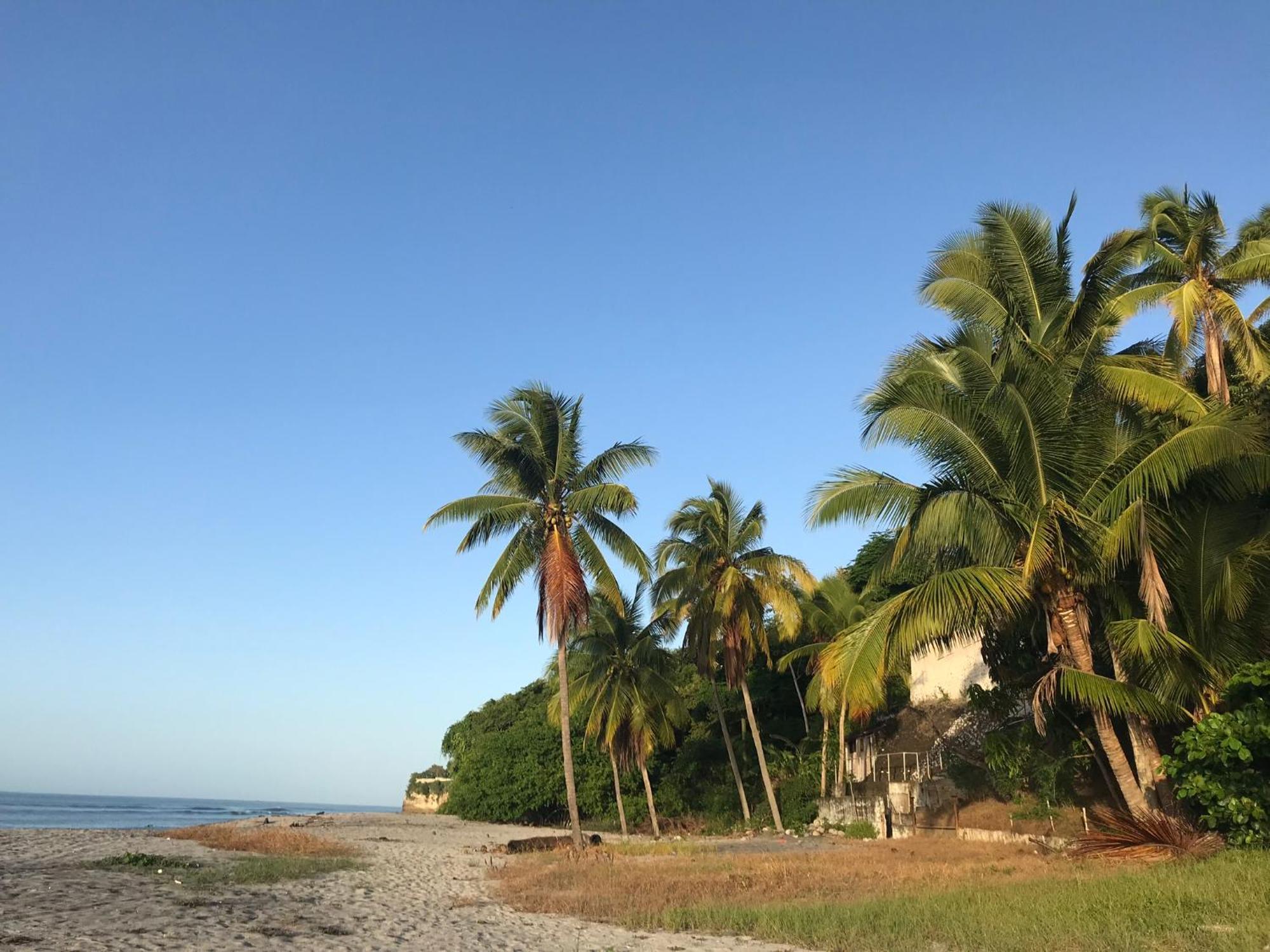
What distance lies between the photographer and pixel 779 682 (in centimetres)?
3872

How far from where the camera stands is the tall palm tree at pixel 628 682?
30.8 m

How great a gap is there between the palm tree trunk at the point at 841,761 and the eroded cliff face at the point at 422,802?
135 feet

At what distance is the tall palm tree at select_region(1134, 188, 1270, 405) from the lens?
15.7 metres

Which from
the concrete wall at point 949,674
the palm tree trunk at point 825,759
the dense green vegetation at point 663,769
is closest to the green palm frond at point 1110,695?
the concrete wall at point 949,674

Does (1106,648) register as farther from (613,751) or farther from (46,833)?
(46,833)

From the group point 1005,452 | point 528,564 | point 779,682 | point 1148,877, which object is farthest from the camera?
point 779,682

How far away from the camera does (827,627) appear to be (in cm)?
3372

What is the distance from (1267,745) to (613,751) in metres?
23.9

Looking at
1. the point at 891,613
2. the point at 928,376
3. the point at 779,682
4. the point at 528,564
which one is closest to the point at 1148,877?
the point at 891,613

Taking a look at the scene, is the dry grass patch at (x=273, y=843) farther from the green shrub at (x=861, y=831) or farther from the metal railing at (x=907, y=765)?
the metal railing at (x=907, y=765)

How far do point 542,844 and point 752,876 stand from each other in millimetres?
12651

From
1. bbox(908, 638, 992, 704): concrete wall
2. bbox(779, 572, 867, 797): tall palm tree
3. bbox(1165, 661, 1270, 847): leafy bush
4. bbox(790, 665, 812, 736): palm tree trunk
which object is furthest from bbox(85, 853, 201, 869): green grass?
bbox(790, 665, 812, 736): palm tree trunk

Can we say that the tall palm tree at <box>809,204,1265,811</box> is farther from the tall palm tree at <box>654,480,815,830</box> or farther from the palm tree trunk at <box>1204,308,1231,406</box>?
the tall palm tree at <box>654,480,815,830</box>

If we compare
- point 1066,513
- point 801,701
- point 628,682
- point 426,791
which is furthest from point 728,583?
point 426,791
